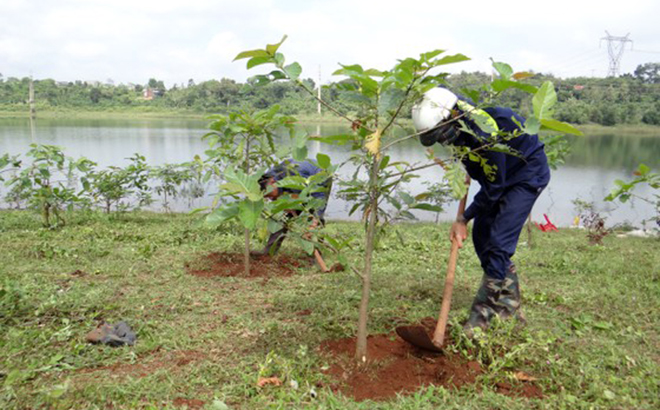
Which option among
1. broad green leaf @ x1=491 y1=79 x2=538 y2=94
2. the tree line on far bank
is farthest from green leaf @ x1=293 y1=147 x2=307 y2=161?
the tree line on far bank

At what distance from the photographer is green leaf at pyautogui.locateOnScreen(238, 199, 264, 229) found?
197cm

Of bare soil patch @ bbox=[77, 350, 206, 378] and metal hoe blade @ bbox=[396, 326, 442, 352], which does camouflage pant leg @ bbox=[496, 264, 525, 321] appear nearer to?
metal hoe blade @ bbox=[396, 326, 442, 352]

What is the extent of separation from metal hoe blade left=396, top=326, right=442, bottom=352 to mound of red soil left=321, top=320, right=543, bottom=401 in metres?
0.06

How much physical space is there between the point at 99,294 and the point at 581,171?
18.5 meters

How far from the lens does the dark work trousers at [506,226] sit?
302cm

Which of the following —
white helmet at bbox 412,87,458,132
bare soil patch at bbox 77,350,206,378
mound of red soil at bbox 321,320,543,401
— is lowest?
bare soil patch at bbox 77,350,206,378

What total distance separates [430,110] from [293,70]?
795 millimetres

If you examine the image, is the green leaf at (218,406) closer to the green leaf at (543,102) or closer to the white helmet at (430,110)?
the white helmet at (430,110)

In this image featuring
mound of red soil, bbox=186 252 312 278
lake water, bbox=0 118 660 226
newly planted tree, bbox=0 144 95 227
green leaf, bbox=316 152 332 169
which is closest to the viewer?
green leaf, bbox=316 152 332 169

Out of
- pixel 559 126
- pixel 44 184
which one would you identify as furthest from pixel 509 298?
pixel 44 184

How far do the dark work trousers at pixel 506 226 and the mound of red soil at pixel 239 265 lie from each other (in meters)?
2.19

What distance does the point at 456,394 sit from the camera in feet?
7.64

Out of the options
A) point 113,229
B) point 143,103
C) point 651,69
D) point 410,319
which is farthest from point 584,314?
point 651,69

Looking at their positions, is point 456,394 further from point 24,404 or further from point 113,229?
point 113,229
